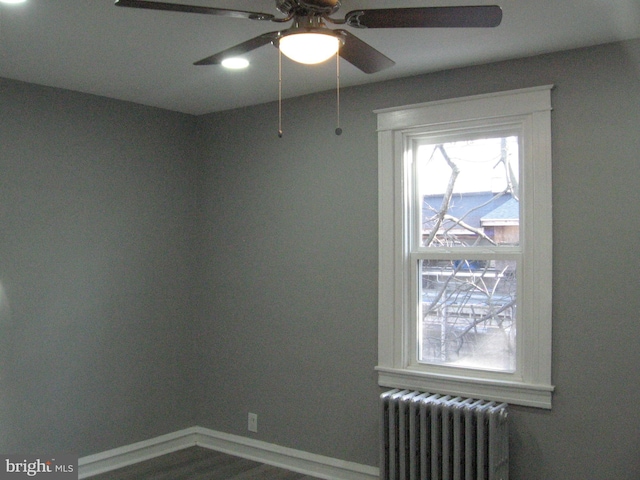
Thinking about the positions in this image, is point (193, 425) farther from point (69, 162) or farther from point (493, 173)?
point (493, 173)

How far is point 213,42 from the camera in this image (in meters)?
3.17

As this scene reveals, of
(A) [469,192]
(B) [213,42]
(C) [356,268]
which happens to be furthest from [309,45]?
(C) [356,268]

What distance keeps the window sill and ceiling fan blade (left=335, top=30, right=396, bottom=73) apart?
1.78 metres

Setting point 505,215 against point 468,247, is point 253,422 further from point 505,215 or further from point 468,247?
point 505,215

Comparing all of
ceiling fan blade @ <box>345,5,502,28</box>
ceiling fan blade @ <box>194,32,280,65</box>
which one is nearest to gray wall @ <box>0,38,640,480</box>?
ceiling fan blade @ <box>345,5,502,28</box>

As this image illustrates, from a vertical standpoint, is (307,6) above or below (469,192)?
above

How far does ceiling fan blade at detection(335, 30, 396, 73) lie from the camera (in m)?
2.31

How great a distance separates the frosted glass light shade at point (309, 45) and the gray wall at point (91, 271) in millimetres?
2290

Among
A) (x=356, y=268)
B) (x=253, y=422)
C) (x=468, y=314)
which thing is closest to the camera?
(x=468, y=314)

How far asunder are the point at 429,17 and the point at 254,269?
2.67 meters

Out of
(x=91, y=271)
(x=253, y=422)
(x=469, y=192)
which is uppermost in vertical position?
(x=469, y=192)

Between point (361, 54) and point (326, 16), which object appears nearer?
point (326, 16)

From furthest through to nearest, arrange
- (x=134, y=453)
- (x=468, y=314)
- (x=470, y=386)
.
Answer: (x=134, y=453) → (x=468, y=314) → (x=470, y=386)

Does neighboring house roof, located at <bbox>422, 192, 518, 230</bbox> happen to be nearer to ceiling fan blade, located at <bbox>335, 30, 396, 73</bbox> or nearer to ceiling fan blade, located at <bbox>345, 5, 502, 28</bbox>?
ceiling fan blade, located at <bbox>335, 30, 396, 73</bbox>
